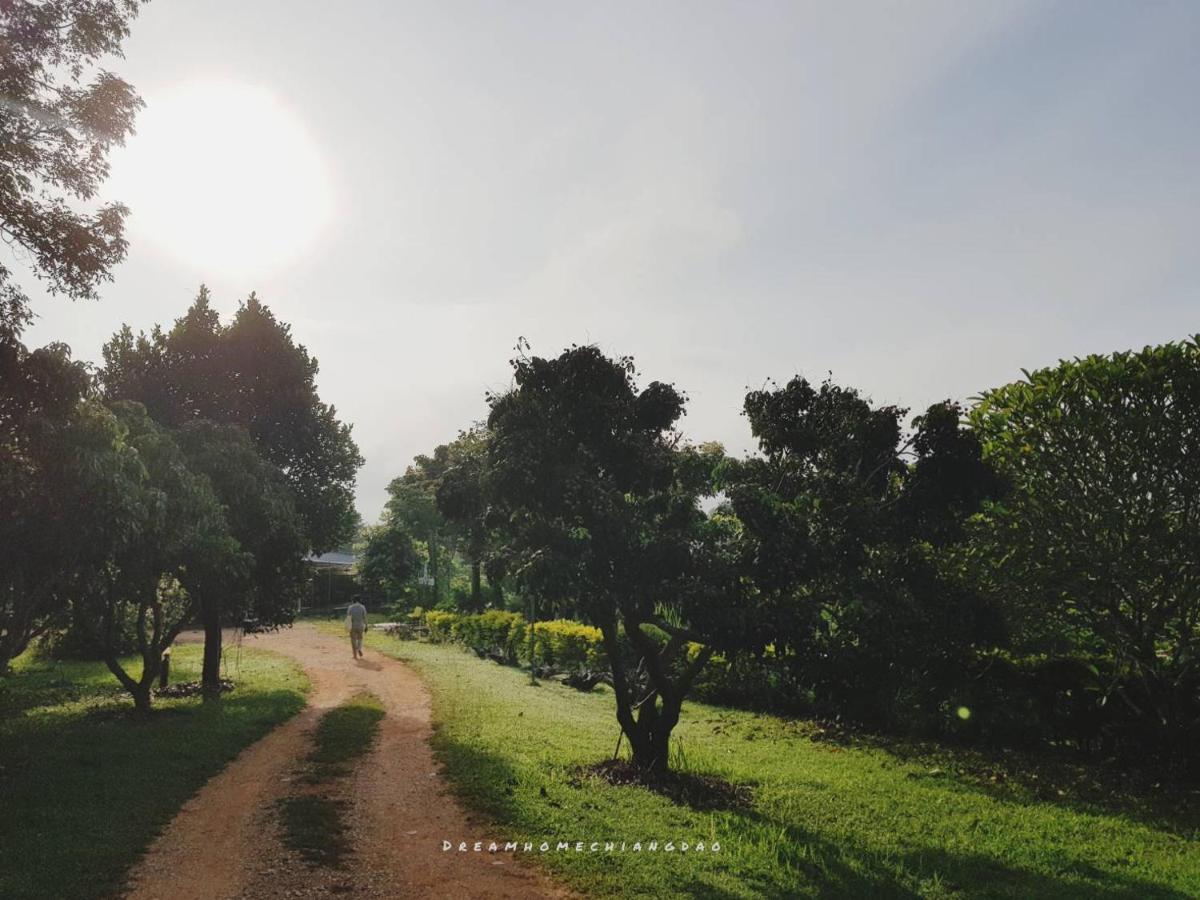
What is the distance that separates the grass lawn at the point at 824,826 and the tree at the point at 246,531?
7.60 metres

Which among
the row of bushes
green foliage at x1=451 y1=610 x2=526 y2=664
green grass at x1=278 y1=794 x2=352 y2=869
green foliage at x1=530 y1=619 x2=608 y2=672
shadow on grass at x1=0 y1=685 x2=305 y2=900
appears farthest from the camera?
green foliage at x1=451 y1=610 x2=526 y2=664

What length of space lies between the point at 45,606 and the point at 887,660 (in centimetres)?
1798

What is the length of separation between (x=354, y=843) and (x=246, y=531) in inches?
490

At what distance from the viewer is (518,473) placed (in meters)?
11.2

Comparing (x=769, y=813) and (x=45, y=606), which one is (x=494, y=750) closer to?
(x=769, y=813)

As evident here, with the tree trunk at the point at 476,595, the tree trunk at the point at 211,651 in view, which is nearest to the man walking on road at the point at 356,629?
the tree trunk at the point at 211,651

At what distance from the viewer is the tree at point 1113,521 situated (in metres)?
11.6

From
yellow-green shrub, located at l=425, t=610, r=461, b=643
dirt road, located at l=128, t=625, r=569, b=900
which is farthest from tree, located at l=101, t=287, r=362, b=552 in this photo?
yellow-green shrub, located at l=425, t=610, r=461, b=643

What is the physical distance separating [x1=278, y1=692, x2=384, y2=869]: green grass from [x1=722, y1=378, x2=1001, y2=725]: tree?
6.50m

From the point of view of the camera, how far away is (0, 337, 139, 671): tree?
1200cm

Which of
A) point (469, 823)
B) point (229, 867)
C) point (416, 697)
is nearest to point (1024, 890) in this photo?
point (469, 823)

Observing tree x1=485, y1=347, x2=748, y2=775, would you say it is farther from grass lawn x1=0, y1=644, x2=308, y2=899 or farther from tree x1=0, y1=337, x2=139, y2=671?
tree x1=0, y1=337, x2=139, y2=671

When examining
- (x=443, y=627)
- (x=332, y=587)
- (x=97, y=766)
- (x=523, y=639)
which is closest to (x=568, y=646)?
(x=523, y=639)

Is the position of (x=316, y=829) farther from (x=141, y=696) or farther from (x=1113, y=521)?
(x=1113, y=521)
